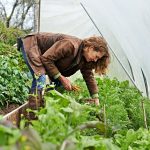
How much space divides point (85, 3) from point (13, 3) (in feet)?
60.2

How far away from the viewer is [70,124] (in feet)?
5.74

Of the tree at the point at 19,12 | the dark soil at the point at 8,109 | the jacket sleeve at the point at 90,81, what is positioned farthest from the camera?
the tree at the point at 19,12

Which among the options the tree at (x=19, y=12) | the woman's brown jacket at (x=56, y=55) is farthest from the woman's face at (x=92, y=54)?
the tree at (x=19, y=12)

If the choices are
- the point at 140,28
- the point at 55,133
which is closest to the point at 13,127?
the point at 55,133

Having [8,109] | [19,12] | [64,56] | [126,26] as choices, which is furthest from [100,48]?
[19,12]

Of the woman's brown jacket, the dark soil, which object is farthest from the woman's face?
the dark soil

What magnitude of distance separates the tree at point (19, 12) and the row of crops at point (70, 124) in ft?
54.0

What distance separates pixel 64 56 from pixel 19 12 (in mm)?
18880

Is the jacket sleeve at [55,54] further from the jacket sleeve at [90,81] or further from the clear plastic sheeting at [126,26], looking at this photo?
the clear plastic sheeting at [126,26]

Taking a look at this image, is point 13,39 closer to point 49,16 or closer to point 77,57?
point 49,16

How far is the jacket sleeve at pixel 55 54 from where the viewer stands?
13.4 feet

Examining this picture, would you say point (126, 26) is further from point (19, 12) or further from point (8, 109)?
point (19, 12)

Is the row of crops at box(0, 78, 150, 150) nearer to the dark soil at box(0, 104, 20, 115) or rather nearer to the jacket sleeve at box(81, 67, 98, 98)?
the jacket sleeve at box(81, 67, 98, 98)

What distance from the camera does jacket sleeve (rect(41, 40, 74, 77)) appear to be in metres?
4.08
